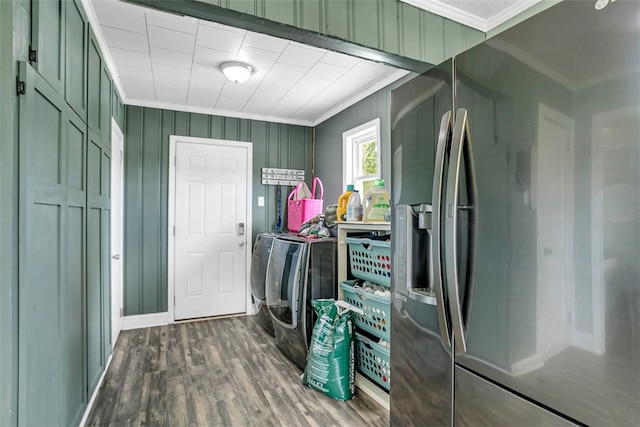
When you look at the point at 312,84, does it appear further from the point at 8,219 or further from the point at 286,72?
the point at 8,219

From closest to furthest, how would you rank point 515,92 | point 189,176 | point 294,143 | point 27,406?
point 515,92
point 27,406
point 189,176
point 294,143

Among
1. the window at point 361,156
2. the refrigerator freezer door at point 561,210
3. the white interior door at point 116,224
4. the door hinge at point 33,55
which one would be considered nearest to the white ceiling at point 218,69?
the window at point 361,156

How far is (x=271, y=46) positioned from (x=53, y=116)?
1497mm

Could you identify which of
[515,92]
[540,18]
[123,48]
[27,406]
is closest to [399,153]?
[515,92]

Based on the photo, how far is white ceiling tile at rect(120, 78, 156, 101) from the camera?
10.1 feet

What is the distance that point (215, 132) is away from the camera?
3.94 metres

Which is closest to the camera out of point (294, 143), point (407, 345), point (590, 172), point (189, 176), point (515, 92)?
point (590, 172)

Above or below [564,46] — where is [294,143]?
above

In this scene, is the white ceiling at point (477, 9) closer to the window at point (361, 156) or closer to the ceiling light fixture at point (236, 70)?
the window at point (361, 156)

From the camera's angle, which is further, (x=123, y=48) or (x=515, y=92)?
(x=123, y=48)

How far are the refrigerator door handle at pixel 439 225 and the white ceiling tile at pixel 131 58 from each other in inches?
96.2

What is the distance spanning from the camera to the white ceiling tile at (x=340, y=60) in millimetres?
2557

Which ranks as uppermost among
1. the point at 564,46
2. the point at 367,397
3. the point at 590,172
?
the point at 564,46

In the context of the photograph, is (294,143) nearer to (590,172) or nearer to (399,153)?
(399,153)
